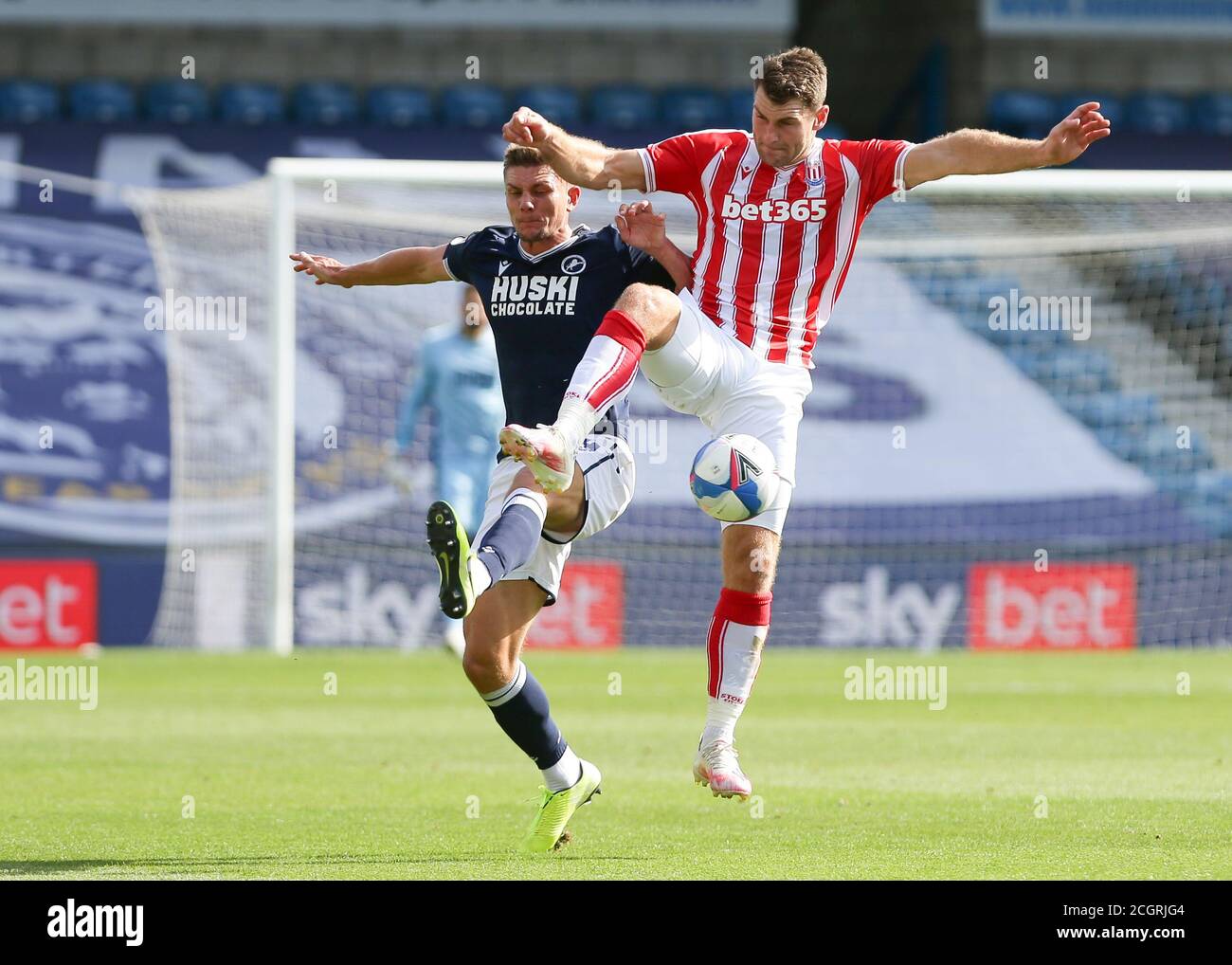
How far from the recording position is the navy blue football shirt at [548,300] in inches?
250

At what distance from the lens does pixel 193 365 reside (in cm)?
1750

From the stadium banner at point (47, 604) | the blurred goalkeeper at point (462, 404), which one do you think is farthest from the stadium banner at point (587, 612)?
the stadium banner at point (47, 604)

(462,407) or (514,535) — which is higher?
(462,407)

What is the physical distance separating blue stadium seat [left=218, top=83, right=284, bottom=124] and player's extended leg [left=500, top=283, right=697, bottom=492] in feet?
46.8

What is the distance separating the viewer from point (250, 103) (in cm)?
1966

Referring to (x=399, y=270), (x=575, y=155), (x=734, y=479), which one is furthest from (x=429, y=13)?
(x=734, y=479)

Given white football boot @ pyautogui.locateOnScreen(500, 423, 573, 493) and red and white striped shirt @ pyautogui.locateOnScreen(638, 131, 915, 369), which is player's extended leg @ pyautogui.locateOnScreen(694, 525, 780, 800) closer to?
red and white striped shirt @ pyautogui.locateOnScreen(638, 131, 915, 369)

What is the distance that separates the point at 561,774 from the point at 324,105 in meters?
14.6

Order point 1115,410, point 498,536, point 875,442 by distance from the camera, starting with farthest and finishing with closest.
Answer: point 875,442 < point 1115,410 < point 498,536

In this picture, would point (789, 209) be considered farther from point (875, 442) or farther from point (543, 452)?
point (875, 442)

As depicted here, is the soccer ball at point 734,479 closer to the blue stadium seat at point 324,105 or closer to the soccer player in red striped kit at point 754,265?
the soccer player in red striped kit at point 754,265

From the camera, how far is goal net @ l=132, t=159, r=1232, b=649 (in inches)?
663

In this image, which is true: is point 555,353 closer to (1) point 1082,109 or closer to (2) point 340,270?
(2) point 340,270

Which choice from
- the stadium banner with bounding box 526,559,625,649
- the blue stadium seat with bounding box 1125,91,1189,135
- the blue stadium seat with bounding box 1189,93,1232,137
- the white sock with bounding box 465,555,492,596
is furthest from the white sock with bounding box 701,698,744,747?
the blue stadium seat with bounding box 1189,93,1232,137
